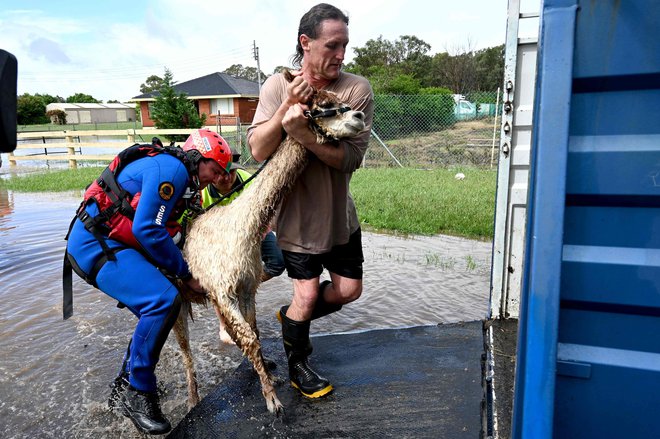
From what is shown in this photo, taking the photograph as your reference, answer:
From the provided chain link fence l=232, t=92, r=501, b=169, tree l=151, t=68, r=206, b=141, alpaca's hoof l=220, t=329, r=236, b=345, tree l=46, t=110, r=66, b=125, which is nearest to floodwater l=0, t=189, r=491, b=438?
alpaca's hoof l=220, t=329, r=236, b=345

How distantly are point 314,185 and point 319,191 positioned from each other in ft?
0.17

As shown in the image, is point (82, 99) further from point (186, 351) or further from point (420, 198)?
point (186, 351)

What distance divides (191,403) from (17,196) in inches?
495

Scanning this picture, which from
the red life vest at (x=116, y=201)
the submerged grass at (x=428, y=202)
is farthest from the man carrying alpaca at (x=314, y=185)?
the submerged grass at (x=428, y=202)

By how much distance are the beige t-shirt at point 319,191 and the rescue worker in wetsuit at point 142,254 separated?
0.67 m

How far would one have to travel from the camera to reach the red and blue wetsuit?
3.22 metres

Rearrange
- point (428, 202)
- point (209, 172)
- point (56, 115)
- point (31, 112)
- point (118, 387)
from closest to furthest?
point (209, 172) < point (118, 387) < point (428, 202) < point (31, 112) < point (56, 115)

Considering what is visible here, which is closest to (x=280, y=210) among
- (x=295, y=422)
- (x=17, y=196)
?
(x=295, y=422)

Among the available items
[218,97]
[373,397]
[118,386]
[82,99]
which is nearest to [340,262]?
[373,397]

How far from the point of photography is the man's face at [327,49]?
308 centimetres

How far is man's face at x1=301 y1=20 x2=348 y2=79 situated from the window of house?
1815 inches

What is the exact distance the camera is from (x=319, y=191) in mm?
3410

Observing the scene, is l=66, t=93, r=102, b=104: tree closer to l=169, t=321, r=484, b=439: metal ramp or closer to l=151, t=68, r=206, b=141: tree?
l=151, t=68, r=206, b=141: tree

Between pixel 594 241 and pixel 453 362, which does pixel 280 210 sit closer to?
pixel 453 362
